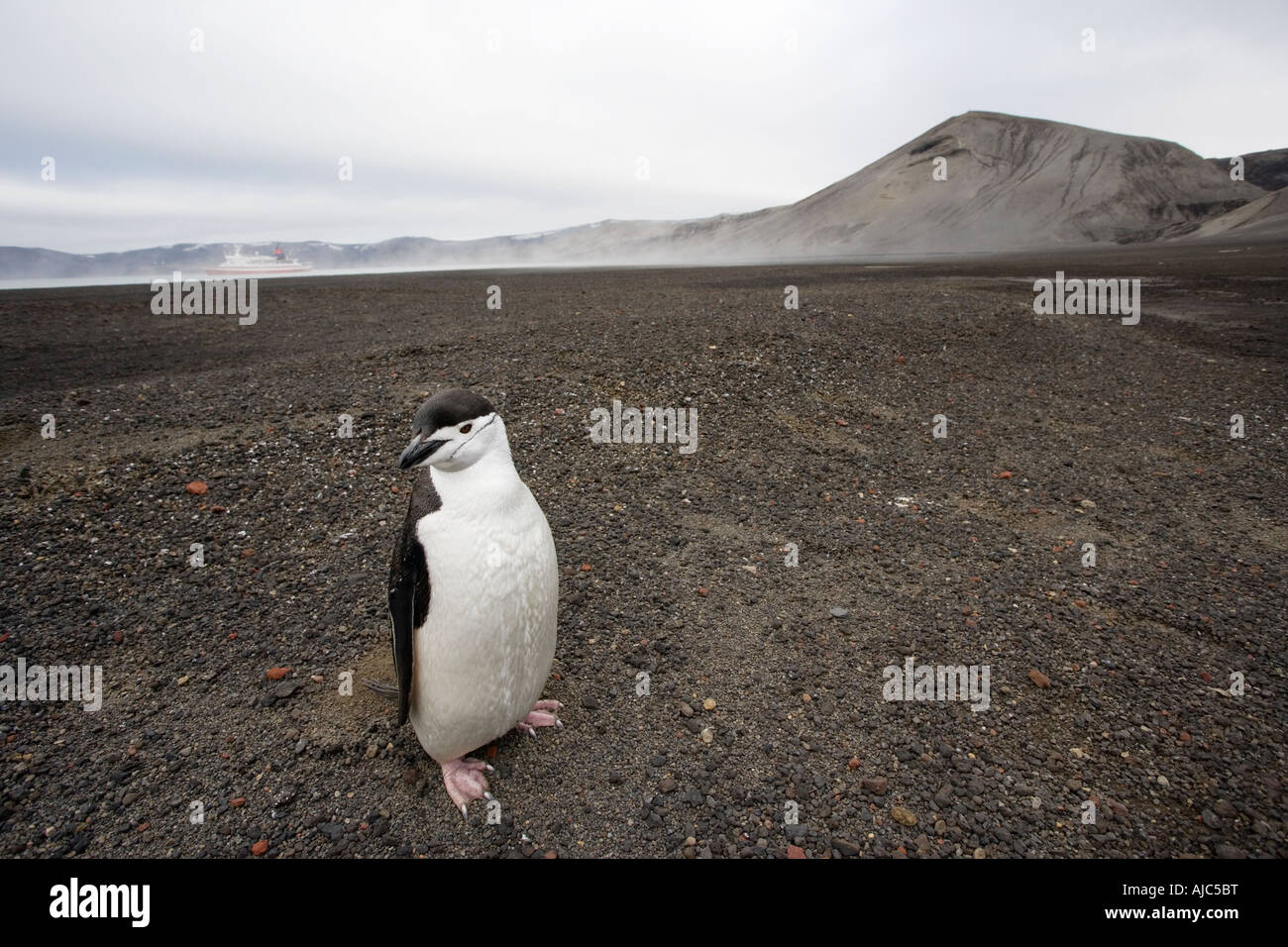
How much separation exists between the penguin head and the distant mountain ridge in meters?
83.1

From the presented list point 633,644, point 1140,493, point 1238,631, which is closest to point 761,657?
point 633,644

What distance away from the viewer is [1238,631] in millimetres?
4539

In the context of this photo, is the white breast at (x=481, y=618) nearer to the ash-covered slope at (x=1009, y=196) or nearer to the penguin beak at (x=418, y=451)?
the penguin beak at (x=418, y=451)

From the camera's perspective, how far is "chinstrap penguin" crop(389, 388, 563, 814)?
2982 mm

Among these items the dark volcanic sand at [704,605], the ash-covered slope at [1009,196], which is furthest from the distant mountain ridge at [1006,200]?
the dark volcanic sand at [704,605]

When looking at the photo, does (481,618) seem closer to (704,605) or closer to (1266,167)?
(704,605)

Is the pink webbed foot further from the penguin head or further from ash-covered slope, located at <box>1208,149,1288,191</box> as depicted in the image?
ash-covered slope, located at <box>1208,149,1288,191</box>

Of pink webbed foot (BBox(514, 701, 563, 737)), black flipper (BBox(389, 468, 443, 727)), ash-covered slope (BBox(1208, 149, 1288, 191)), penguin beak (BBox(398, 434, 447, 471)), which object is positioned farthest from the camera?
ash-covered slope (BBox(1208, 149, 1288, 191))

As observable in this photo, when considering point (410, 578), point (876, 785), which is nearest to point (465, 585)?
point (410, 578)

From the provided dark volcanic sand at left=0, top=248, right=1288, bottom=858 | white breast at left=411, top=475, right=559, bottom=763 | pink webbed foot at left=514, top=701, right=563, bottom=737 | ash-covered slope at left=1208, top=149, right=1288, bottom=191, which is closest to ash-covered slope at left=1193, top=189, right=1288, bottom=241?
ash-covered slope at left=1208, top=149, right=1288, bottom=191

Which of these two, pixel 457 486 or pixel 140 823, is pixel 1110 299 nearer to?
pixel 457 486

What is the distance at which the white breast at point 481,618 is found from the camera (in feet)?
9.91

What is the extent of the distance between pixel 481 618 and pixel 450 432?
3.00 feet
